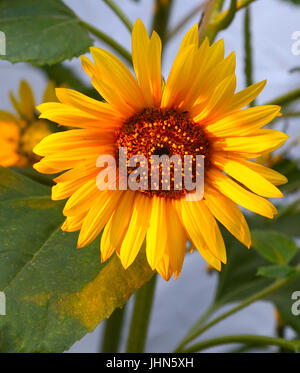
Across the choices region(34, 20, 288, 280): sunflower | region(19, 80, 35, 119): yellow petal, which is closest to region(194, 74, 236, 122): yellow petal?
region(34, 20, 288, 280): sunflower

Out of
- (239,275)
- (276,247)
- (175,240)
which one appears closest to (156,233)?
(175,240)

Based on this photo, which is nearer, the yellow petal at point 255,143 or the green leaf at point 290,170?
the yellow petal at point 255,143

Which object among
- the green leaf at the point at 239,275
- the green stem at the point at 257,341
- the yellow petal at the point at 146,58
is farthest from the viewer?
the green leaf at the point at 239,275

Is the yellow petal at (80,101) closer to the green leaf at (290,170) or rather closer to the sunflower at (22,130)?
the sunflower at (22,130)

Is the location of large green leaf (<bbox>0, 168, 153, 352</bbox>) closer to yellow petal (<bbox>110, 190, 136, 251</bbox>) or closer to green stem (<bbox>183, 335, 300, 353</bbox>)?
yellow petal (<bbox>110, 190, 136, 251</bbox>)

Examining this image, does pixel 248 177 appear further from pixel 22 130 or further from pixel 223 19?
pixel 22 130

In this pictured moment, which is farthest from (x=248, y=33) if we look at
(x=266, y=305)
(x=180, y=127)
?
(x=266, y=305)

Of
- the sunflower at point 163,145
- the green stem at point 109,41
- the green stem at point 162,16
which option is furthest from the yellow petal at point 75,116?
the green stem at point 162,16
